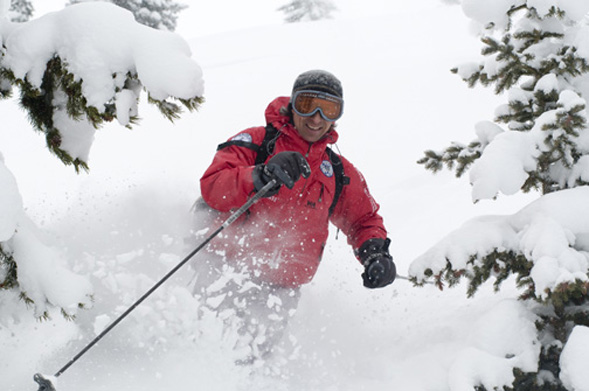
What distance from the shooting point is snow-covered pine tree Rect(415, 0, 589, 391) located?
3.35 meters

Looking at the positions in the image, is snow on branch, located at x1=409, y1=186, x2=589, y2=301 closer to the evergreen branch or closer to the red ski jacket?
the evergreen branch

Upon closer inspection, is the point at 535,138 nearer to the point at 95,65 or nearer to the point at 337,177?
the point at 337,177

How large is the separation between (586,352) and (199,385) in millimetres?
2737

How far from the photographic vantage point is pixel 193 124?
563 inches

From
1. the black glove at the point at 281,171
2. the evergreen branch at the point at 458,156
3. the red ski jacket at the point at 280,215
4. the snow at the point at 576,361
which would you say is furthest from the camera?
the red ski jacket at the point at 280,215

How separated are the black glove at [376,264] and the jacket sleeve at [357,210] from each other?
0.16 meters

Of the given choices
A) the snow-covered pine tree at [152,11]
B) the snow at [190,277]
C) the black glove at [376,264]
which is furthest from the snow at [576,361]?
the snow-covered pine tree at [152,11]

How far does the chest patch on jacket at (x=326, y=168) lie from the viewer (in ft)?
16.1

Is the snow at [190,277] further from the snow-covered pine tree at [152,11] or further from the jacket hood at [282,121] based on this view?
the snow-covered pine tree at [152,11]

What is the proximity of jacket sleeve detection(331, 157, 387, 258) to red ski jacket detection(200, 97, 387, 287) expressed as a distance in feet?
0.62

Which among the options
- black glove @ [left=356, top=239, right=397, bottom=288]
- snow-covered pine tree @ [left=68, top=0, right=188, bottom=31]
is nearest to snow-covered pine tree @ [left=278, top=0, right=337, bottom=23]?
snow-covered pine tree @ [left=68, top=0, right=188, bottom=31]

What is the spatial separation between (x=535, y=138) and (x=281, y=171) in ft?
5.99

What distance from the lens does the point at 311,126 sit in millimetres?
4770

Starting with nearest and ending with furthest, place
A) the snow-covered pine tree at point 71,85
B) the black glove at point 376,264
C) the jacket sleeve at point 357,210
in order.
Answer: the snow-covered pine tree at point 71,85 → the black glove at point 376,264 → the jacket sleeve at point 357,210
